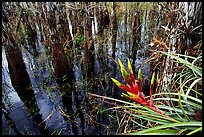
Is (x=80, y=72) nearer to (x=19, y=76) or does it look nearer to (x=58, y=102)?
(x=58, y=102)

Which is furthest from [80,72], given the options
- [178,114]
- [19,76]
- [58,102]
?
[178,114]

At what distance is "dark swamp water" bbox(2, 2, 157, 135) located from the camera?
2537 millimetres

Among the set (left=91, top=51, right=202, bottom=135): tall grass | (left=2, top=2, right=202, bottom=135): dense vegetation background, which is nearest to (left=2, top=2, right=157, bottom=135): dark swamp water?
(left=2, top=2, right=202, bottom=135): dense vegetation background

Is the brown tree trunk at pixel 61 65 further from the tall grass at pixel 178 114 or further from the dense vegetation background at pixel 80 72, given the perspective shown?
the tall grass at pixel 178 114

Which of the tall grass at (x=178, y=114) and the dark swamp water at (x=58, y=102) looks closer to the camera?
the tall grass at (x=178, y=114)

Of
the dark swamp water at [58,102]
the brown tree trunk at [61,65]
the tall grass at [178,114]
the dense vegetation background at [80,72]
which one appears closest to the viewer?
the tall grass at [178,114]

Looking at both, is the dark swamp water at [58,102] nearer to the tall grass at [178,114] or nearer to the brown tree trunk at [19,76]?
the brown tree trunk at [19,76]

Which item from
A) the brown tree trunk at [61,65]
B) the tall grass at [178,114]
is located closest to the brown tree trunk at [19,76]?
the brown tree trunk at [61,65]

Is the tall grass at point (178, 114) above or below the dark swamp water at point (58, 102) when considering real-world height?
above

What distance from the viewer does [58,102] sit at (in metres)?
2.91

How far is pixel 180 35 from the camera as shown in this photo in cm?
177

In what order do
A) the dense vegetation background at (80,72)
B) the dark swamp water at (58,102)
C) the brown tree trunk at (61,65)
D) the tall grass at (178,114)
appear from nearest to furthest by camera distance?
the tall grass at (178,114), the dense vegetation background at (80,72), the dark swamp water at (58,102), the brown tree trunk at (61,65)

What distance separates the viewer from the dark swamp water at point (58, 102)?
254cm

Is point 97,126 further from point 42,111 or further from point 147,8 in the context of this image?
point 147,8
